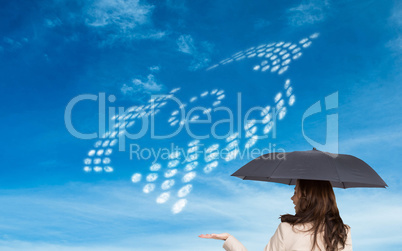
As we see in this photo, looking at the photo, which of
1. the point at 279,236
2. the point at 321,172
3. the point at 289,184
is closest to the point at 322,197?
the point at 321,172

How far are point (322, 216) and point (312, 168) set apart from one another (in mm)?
687

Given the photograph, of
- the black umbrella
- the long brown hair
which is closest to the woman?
the long brown hair

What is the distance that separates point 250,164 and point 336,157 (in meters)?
1.24

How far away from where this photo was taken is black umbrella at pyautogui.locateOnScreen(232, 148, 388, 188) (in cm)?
572

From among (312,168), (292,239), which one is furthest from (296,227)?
(312,168)

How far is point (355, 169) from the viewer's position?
629 cm

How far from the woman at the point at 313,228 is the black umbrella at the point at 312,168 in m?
0.30

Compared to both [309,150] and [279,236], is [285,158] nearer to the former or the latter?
[309,150]

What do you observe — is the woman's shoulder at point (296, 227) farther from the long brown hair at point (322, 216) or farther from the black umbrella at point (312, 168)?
the black umbrella at point (312, 168)

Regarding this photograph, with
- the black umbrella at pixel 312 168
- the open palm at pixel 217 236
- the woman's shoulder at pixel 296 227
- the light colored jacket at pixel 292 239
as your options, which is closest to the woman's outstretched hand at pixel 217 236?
the open palm at pixel 217 236

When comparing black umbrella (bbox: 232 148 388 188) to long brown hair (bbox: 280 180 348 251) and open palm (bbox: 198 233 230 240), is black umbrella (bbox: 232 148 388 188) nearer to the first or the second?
long brown hair (bbox: 280 180 348 251)

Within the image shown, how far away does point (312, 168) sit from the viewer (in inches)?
227

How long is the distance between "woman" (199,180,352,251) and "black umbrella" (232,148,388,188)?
30cm

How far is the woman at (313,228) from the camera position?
17.3ft
